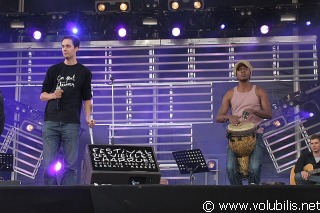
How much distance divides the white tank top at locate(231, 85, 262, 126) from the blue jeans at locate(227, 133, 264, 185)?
236 mm

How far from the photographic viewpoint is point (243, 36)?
12.5 meters

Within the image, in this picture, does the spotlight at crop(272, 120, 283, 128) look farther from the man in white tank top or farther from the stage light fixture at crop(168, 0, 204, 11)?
the man in white tank top

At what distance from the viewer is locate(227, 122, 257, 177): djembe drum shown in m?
7.11

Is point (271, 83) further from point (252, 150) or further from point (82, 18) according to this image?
point (252, 150)

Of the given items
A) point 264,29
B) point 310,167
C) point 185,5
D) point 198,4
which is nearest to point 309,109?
point 264,29

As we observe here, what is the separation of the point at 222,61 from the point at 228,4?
1285mm

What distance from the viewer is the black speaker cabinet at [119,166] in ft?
19.0

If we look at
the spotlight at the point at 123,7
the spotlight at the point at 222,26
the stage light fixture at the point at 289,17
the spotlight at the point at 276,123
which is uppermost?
the spotlight at the point at 123,7

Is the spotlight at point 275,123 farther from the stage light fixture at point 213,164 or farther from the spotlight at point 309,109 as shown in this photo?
the stage light fixture at point 213,164

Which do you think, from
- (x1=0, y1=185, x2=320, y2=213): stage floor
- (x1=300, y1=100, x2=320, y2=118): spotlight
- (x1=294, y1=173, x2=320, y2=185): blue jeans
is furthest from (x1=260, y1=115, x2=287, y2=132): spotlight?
(x1=0, y1=185, x2=320, y2=213): stage floor

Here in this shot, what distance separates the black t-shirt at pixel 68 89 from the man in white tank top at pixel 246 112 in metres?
1.74

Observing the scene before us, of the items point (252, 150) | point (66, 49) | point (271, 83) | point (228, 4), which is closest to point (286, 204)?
point (252, 150)

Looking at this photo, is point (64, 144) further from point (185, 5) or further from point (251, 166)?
point (185, 5)

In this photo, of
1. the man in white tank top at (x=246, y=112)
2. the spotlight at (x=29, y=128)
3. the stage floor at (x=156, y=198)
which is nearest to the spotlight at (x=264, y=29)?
the man in white tank top at (x=246, y=112)
